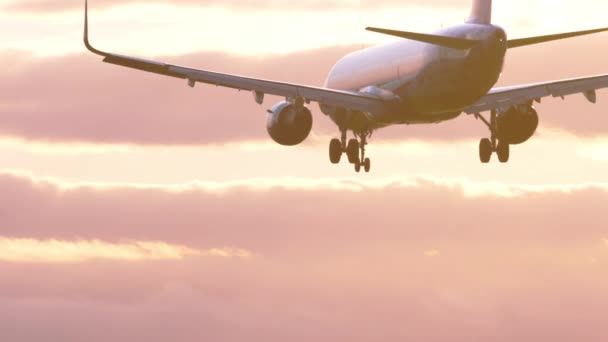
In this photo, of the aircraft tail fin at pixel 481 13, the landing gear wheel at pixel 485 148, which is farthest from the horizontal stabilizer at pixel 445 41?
the landing gear wheel at pixel 485 148

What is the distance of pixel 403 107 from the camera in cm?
8338

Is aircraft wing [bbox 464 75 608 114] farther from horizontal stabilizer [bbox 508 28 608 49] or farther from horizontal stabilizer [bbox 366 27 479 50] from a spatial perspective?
horizontal stabilizer [bbox 366 27 479 50]

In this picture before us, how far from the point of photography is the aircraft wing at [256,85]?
75.5 meters

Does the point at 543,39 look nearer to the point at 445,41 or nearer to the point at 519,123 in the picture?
the point at 445,41

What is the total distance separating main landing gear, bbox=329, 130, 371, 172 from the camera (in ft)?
291

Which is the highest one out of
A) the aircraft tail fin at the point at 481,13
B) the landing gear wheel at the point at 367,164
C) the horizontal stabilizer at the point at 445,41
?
the aircraft tail fin at the point at 481,13

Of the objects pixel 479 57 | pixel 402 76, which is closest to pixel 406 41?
pixel 402 76

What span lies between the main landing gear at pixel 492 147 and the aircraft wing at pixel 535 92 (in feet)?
3.45

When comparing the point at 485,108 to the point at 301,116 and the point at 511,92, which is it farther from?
the point at 301,116

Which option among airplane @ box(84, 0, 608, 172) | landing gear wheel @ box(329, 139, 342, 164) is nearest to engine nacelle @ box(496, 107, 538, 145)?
airplane @ box(84, 0, 608, 172)

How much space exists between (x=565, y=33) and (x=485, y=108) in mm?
8845

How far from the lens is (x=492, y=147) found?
84500 mm

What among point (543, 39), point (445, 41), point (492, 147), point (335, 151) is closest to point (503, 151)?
point (492, 147)

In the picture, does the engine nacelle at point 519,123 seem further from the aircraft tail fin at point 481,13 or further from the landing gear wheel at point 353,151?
the landing gear wheel at point 353,151
